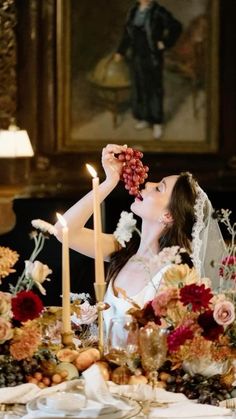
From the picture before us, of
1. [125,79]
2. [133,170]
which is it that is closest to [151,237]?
[133,170]

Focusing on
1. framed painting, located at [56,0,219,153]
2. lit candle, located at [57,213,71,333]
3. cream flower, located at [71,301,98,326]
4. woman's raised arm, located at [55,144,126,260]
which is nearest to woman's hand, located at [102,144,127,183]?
woman's raised arm, located at [55,144,126,260]

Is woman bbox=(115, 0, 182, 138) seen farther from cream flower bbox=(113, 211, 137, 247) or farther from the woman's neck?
cream flower bbox=(113, 211, 137, 247)

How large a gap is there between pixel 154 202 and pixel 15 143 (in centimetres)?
333

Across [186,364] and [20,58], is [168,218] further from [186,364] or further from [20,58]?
[20,58]

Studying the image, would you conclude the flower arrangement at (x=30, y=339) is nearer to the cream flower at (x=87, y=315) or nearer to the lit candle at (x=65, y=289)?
the lit candle at (x=65, y=289)

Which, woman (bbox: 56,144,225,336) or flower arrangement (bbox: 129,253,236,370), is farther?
woman (bbox: 56,144,225,336)

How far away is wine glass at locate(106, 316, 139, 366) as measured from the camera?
2531mm

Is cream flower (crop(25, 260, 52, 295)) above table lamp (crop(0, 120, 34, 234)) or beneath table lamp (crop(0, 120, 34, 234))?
above

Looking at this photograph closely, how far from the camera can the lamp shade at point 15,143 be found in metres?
6.63

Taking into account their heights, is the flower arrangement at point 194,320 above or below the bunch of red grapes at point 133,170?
below

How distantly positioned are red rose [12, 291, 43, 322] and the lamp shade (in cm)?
416

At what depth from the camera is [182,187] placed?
3496 mm


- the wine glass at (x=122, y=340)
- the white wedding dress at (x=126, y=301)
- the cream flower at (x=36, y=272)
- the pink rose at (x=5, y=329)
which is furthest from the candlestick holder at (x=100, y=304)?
the white wedding dress at (x=126, y=301)

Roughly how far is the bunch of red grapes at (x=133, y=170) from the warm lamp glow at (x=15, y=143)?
3.65 meters
